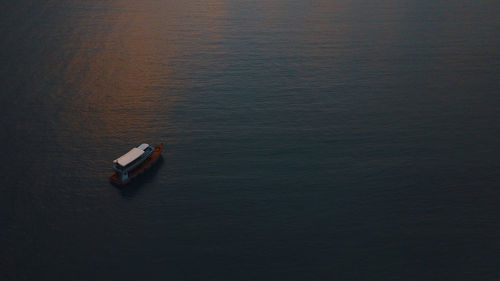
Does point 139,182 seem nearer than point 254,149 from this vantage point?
Yes

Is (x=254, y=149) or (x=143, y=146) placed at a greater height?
(x=143, y=146)

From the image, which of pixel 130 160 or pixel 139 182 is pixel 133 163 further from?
pixel 139 182

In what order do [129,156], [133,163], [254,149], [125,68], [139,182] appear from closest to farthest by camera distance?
[133,163] → [139,182] → [129,156] → [254,149] → [125,68]

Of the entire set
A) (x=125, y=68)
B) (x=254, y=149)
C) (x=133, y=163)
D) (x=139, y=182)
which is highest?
(x=125, y=68)

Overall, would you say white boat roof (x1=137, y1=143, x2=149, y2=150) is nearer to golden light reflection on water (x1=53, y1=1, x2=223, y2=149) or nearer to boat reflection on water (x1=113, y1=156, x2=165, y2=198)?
boat reflection on water (x1=113, y1=156, x2=165, y2=198)

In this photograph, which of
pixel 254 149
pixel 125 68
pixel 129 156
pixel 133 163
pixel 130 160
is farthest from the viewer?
pixel 125 68

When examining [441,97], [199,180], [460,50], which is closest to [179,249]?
[199,180]

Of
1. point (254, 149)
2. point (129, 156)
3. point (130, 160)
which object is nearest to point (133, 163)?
point (130, 160)

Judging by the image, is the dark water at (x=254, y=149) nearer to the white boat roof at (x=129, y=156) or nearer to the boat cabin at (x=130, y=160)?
the boat cabin at (x=130, y=160)
